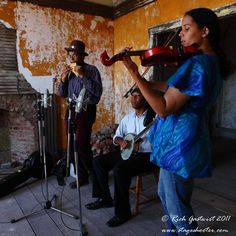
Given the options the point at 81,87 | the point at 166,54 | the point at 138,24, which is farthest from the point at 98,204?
the point at 138,24

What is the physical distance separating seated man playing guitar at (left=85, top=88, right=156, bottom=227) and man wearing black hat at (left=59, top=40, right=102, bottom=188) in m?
0.46

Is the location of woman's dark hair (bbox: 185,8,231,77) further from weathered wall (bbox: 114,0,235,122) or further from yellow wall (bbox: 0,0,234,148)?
yellow wall (bbox: 0,0,234,148)

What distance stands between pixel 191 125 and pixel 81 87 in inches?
68.9

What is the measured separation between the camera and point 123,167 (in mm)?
2098

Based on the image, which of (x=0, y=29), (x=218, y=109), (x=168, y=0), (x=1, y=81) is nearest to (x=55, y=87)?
(x=1, y=81)

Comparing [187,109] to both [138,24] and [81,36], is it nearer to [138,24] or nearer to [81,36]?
[138,24]

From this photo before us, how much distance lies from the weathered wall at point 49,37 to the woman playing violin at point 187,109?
2466 millimetres

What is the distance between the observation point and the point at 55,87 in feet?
11.8

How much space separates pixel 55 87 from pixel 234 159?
2.96m

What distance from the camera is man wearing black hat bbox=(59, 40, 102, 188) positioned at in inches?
103

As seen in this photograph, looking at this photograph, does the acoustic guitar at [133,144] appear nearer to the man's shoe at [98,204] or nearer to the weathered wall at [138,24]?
the man's shoe at [98,204]

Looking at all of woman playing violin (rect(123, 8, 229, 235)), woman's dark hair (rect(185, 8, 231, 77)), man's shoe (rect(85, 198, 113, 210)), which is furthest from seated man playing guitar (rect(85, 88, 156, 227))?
woman's dark hair (rect(185, 8, 231, 77))

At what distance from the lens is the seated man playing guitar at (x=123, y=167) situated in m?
2.07

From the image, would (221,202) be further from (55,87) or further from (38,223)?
(55,87)
